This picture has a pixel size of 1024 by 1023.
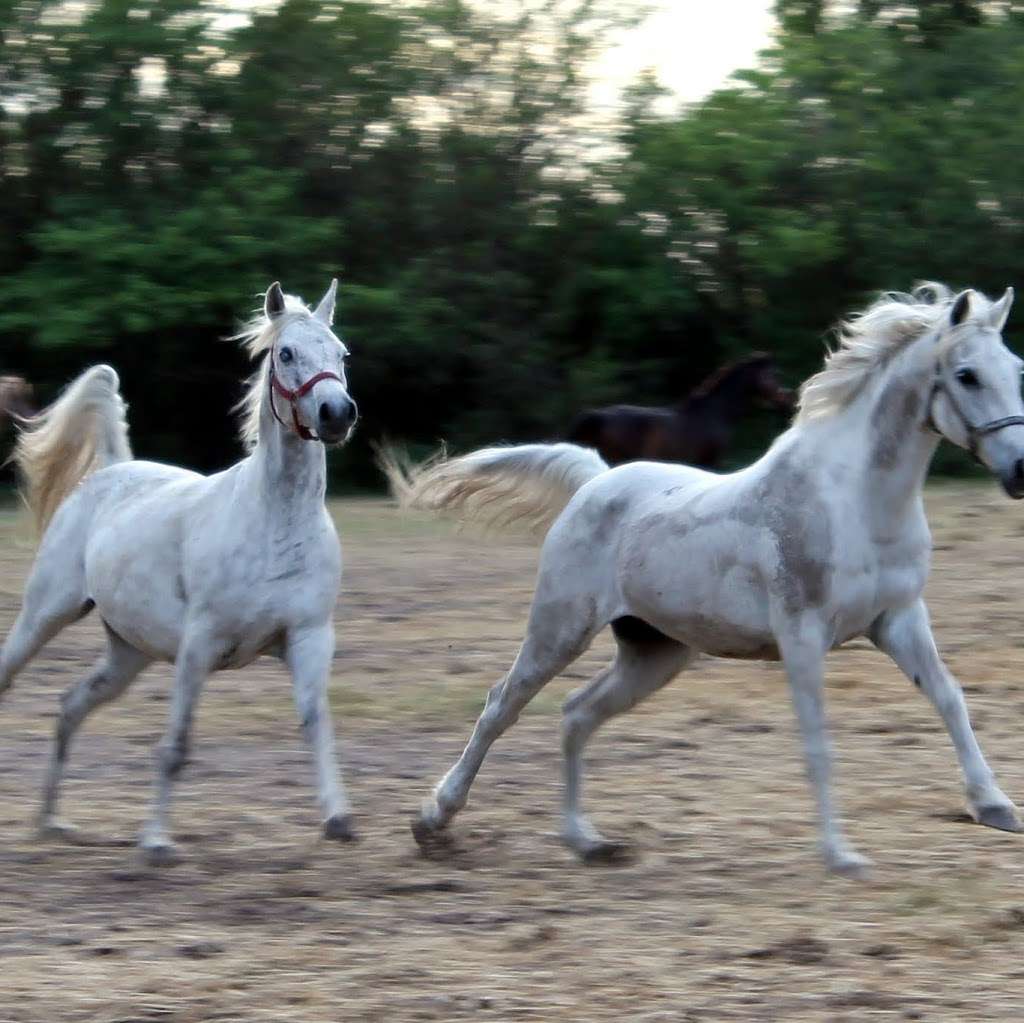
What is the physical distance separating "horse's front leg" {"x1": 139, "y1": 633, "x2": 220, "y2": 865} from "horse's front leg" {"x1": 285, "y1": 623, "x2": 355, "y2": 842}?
26 cm

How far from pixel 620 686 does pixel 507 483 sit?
95 cm

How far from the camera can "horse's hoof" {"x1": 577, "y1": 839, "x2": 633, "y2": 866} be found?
5449 millimetres

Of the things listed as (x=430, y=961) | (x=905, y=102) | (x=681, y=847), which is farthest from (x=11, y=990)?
(x=905, y=102)

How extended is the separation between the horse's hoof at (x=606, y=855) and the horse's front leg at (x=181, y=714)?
1.27m

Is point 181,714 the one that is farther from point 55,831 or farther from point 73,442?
point 73,442

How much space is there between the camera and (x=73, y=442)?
6.66 metres

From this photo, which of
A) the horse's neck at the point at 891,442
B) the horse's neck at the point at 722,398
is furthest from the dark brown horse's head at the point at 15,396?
the horse's neck at the point at 891,442

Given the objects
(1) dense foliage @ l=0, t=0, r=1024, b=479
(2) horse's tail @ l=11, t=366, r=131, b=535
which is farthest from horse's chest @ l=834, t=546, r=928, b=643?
(1) dense foliage @ l=0, t=0, r=1024, b=479

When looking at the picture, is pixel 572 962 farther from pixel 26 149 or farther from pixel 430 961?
pixel 26 149

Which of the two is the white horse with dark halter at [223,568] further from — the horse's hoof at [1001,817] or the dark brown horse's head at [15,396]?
the dark brown horse's head at [15,396]

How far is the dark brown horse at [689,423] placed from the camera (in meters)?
14.8

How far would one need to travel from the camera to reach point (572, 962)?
4328 millimetres

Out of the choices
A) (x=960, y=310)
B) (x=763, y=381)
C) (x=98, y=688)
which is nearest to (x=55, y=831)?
(x=98, y=688)

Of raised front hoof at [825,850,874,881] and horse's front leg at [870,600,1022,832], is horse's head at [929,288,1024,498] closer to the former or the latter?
horse's front leg at [870,600,1022,832]
